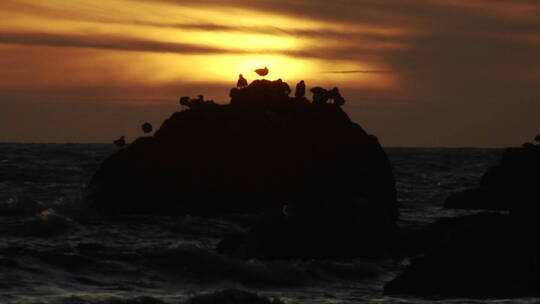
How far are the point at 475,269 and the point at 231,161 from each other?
26.3 m

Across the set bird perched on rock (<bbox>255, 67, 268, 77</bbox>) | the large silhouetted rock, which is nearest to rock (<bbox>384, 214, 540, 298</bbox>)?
the large silhouetted rock

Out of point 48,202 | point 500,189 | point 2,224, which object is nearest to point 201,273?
point 2,224

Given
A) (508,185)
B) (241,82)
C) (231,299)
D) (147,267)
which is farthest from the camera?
(508,185)

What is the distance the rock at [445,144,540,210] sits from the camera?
59719mm

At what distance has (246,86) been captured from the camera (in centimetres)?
5412

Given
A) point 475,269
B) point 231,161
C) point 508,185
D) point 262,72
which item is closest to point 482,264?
point 475,269

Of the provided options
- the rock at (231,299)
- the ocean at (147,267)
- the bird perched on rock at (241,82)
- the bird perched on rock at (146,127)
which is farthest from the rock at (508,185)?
the rock at (231,299)

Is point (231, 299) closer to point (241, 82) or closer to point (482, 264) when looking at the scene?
point (482, 264)

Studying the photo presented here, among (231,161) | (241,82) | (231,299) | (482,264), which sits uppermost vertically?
(241,82)

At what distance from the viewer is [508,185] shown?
62156 millimetres

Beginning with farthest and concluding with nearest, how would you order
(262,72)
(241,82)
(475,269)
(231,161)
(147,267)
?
(241,82) → (262,72) → (231,161) → (147,267) → (475,269)

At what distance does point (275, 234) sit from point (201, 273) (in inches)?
152

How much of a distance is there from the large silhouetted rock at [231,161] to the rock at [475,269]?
2230cm

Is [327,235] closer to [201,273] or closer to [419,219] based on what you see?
[201,273]
